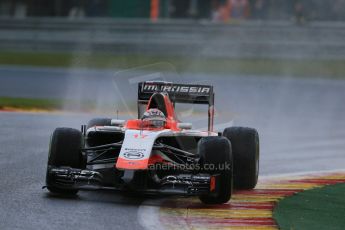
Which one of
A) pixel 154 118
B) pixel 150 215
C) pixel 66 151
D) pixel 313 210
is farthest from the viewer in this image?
pixel 154 118

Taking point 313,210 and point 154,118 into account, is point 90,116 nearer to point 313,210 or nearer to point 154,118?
point 154,118

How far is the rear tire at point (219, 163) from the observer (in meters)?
9.21

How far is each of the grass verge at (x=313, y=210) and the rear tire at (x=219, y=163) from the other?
0.53 meters

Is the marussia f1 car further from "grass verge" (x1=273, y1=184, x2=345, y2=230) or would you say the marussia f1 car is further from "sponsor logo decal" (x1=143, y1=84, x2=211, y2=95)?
"grass verge" (x1=273, y1=184, x2=345, y2=230)

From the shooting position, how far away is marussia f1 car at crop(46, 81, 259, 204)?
9.16 m

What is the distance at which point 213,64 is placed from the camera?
2580 centimetres

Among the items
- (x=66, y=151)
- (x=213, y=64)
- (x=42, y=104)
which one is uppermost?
(x=66, y=151)

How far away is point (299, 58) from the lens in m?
25.5

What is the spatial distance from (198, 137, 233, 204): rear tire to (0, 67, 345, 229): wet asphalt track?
77 centimetres

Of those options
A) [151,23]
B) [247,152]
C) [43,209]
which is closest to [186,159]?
[247,152]

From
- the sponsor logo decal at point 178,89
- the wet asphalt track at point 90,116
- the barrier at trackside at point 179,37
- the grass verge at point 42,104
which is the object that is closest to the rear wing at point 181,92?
the sponsor logo decal at point 178,89

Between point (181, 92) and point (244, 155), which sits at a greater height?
point (181, 92)

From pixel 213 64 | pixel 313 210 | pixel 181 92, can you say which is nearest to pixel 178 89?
pixel 181 92

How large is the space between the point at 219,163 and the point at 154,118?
3.57 ft
